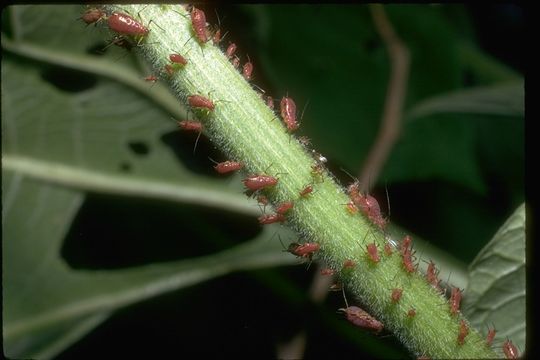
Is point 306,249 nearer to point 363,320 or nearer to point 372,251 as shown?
point 372,251

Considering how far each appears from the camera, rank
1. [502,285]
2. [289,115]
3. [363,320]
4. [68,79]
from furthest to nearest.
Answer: [68,79] → [502,285] → [363,320] → [289,115]

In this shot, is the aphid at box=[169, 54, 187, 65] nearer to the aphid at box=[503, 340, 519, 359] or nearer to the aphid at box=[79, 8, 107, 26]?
the aphid at box=[79, 8, 107, 26]

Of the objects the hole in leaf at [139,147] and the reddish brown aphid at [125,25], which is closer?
the reddish brown aphid at [125,25]

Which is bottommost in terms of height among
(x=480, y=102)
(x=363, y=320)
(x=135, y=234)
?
(x=135, y=234)

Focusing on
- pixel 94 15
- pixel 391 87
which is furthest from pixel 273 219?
pixel 391 87

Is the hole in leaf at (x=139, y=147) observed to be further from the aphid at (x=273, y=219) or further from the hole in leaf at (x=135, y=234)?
the aphid at (x=273, y=219)

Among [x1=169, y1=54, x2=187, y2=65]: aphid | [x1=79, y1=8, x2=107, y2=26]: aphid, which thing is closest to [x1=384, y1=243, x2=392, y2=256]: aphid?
[x1=169, y1=54, x2=187, y2=65]: aphid

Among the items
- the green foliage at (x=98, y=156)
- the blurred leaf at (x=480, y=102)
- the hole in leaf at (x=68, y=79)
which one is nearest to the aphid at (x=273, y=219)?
the green foliage at (x=98, y=156)

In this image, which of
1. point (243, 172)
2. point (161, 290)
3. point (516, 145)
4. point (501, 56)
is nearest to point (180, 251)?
point (161, 290)
